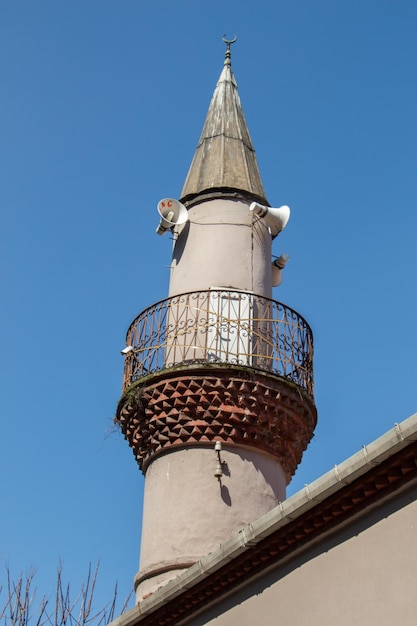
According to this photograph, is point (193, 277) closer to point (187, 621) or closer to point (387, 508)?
point (187, 621)

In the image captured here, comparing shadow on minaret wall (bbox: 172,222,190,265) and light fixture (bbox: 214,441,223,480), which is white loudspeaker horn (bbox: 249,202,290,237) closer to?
shadow on minaret wall (bbox: 172,222,190,265)

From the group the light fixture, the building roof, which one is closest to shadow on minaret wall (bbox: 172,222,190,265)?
the light fixture

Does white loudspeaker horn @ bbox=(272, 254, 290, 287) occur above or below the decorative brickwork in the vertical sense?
above

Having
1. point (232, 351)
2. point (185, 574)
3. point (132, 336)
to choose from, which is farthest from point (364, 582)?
point (132, 336)

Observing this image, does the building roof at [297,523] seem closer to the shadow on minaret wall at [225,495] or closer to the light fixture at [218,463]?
the shadow on minaret wall at [225,495]

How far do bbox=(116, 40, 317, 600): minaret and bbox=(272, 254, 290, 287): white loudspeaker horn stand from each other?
514 millimetres

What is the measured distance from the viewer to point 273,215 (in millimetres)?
15141

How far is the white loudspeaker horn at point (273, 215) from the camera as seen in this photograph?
14984mm

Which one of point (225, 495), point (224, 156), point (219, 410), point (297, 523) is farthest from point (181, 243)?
point (297, 523)

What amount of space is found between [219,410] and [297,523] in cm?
432

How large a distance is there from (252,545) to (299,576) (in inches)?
21.6

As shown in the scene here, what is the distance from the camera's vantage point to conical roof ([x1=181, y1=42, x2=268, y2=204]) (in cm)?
1534

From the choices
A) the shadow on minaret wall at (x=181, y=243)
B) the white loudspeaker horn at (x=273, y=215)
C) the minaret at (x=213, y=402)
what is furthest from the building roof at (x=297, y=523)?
the white loudspeaker horn at (x=273, y=215)

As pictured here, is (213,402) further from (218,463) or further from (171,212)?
(171,212)
